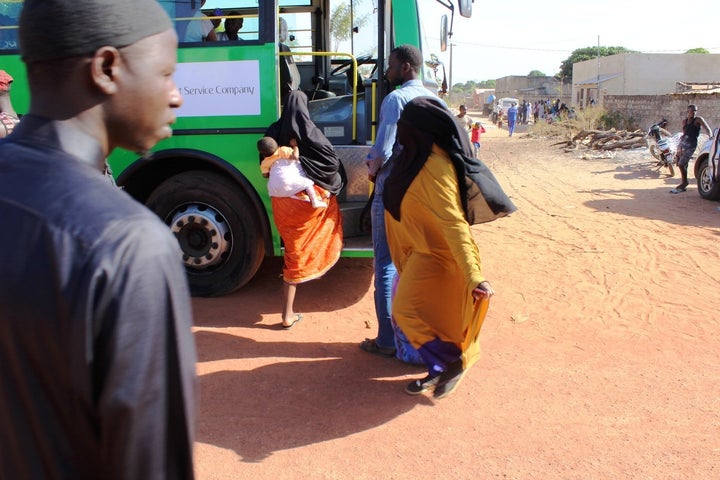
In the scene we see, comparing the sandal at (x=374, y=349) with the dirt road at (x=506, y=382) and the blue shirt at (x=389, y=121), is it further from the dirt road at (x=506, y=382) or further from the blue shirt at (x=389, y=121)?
A: the blue shirt at (x=389, y=121)

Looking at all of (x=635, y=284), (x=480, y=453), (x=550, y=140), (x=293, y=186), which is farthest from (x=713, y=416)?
(x=550, y=140)

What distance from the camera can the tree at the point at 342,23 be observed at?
→ 6.32 meters

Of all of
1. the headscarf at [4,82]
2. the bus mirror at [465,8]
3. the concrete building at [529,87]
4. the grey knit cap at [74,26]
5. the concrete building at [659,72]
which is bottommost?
the grey knit cap at [74,26]

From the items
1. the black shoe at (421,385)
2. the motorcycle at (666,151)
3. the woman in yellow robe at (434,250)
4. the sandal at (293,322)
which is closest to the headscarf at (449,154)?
the woman in yellow robe at (434,250)

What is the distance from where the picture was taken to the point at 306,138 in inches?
186

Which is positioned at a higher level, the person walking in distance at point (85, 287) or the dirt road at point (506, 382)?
the person walking in distance at point (85, 287)

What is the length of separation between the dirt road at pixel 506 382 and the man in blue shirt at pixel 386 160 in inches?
9.3

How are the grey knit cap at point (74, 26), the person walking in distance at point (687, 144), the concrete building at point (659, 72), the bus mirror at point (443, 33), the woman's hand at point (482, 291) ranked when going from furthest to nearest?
the concrete building at point (659, 72), the person walking in distance at point (687, 144), the bus mirror at point (443, 33), the woman's hand at point (482, 291), the grey knit cap at point (74, 26)

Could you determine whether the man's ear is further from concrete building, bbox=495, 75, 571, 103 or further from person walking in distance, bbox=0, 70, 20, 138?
concrete building, bbox=495, 75, 571, 103

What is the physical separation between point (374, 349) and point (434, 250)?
1133 mm

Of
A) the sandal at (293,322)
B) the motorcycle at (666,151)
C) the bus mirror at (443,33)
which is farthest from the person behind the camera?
the motorcycle at (666,151)

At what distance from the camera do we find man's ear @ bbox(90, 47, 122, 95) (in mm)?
1035

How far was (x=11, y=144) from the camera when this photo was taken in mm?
1018

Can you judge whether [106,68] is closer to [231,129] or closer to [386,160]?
[386,160]
